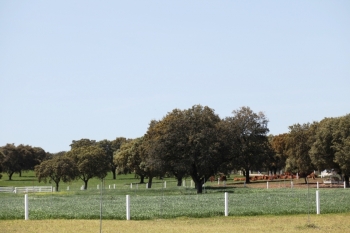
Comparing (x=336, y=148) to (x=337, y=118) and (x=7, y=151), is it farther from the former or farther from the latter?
(x=7, y=151)

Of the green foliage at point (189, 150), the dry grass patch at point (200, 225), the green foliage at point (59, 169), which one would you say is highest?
the green foliage at point (189, 150)

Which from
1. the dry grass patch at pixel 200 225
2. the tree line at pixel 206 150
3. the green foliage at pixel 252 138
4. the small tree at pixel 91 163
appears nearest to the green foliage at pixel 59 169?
the tree line at pixel 206 150

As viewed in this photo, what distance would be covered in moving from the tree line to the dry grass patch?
1333 inches

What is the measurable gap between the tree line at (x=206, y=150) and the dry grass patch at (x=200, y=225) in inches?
1333

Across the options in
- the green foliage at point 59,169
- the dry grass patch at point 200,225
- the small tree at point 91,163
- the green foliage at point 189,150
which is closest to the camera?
the dry grass patch at point 200,225

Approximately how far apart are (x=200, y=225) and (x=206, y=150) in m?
36.7

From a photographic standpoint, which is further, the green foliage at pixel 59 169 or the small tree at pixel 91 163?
the small tree at pixel 91 163

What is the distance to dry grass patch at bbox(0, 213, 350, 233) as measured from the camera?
24500 millimetres

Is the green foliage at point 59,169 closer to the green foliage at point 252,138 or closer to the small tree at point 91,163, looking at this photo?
the small tree at point 91,163

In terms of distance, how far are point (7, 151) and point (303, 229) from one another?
110m

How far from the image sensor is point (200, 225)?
2677 cm

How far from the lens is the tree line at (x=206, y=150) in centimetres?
6462

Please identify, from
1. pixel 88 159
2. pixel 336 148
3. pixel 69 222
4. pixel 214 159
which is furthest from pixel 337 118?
pixel 69 222

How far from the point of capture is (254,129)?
94.2m
